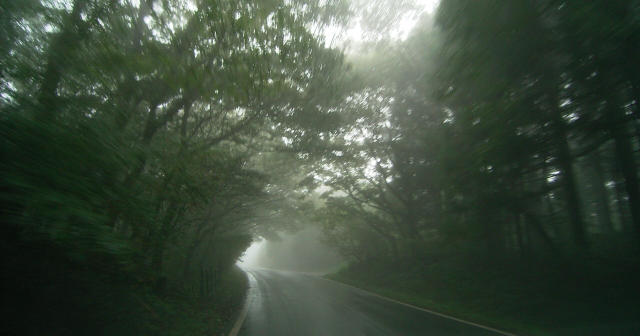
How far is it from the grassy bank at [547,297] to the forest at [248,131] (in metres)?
0.06

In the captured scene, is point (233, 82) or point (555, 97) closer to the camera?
point (233, 82)

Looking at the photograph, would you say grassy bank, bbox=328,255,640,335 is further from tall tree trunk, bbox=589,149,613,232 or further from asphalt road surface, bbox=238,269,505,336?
tall tree trunk, bbox=589,149,613,232

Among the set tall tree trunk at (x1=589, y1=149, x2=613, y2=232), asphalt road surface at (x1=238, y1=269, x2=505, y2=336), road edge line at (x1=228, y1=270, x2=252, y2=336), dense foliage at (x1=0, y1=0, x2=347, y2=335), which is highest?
tall tree trunk at (x1=589, y1=149, x2=613, y2=232)

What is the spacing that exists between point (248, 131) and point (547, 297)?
34.5ft

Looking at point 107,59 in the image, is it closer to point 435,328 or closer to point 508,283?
point 435,328

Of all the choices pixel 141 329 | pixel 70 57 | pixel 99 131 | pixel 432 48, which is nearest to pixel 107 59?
pixel 70 57

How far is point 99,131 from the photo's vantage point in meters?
2.98

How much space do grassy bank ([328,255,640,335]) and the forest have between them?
0.06m

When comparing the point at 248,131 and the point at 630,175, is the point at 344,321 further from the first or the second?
the point at 630,175

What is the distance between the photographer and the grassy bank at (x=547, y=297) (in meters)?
7.97

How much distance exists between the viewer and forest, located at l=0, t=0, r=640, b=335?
2.85 metres

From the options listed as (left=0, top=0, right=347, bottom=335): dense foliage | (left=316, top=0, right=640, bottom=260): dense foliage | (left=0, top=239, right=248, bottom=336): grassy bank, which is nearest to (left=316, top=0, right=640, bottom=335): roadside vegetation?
(left=316, top=0, right=640, bottom=260): dense foliage

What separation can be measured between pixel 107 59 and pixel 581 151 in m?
10.3

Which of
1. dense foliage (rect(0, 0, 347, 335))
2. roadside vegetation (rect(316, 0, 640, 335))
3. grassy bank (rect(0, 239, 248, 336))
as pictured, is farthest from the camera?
roadside vegetation (rect(316, 0, 640, 335))
